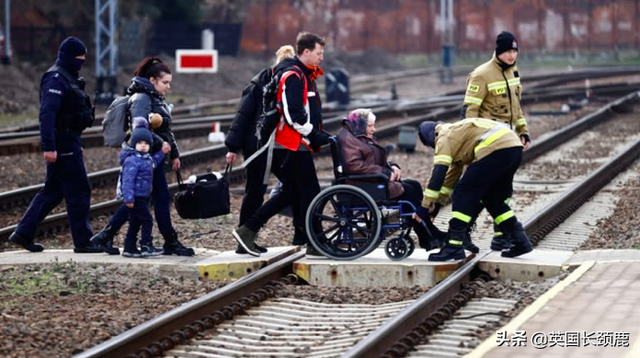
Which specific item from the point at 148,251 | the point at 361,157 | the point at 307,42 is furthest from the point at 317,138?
the point at 148,251

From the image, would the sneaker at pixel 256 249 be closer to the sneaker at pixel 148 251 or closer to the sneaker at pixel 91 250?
the sneaker at pixel 148 251

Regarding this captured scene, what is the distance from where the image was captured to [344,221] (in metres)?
10.5

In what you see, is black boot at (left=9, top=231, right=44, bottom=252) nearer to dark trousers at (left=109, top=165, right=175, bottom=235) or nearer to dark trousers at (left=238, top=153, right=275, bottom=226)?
dark trousers at (left=109, top=165, right=175, bottom=235)

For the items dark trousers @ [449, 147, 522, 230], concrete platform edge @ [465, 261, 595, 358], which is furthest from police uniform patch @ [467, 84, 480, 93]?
concrete platform edge @ [465, 261, 595, 358]

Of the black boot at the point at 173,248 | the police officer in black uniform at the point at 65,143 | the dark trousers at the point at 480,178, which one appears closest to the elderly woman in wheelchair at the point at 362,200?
the dark trousers at the point at 480,178

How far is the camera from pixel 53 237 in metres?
13.3

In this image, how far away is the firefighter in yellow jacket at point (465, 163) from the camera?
10008 millimetres

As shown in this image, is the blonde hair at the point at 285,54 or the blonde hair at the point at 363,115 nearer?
the blonde hair at the point at 363,115

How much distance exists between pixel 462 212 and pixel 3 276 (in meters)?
3.60

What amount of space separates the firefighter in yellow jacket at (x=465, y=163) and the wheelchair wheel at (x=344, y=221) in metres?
0.40

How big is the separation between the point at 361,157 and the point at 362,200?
0.35 metres

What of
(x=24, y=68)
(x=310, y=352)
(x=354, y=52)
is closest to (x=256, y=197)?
(x=310, y=352)

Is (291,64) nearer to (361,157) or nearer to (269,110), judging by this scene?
(269,110)

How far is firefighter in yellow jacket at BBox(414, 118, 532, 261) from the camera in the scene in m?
10.0
